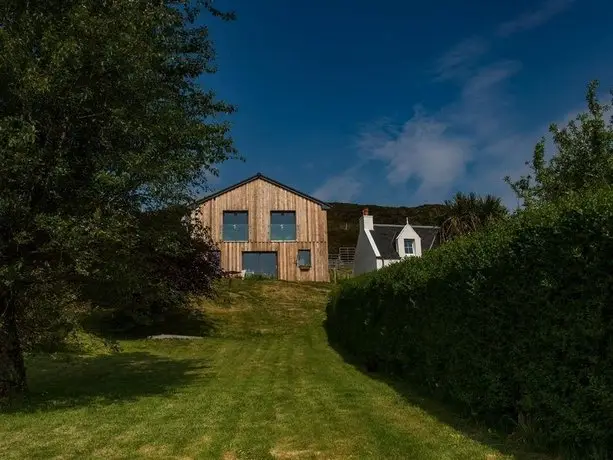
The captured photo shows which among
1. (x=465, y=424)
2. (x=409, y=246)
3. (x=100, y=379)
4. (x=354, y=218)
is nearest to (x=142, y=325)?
(x=100, y=379)

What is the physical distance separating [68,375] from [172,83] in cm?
873

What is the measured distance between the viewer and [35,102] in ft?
32.6

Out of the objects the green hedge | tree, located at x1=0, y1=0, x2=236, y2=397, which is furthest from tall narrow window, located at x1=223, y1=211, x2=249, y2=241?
the green hedge

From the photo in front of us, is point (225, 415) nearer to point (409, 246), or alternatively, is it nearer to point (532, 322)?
point (532, 322)

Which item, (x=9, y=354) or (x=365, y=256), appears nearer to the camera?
(x=9, y=354)

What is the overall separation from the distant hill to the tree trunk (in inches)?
2690

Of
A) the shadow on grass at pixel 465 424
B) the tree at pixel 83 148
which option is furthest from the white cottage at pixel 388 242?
the tree at pixel 83 148

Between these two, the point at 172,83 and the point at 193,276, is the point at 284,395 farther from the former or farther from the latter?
the point at 193,276

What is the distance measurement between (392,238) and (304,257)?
27.8 ft

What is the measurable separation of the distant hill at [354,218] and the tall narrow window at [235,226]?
36180 millimetres

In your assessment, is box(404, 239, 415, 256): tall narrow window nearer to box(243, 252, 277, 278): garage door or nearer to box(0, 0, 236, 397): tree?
box(243, 252, 277, 278): garage door

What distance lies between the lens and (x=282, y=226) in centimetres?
4347

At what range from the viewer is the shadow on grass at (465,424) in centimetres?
647

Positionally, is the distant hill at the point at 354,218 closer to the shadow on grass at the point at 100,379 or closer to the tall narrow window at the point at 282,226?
the tall narrow window at the point at 282,226
